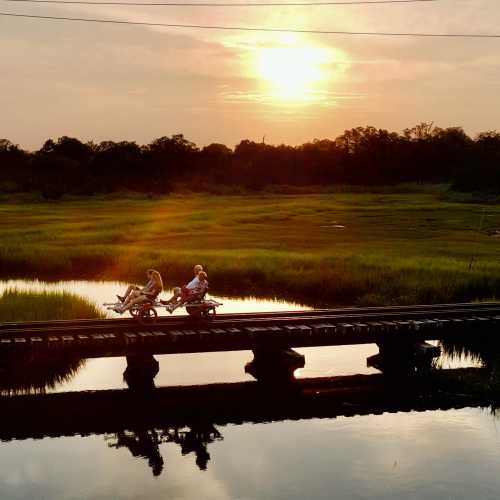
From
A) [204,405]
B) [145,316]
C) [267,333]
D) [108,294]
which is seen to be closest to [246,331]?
[267,333]

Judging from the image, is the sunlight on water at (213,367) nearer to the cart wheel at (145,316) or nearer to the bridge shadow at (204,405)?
the bridge shadow at (204,405)

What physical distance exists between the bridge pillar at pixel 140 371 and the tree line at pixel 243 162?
90510mm

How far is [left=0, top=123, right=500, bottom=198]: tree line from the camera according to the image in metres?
124

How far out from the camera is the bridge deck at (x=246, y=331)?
22.7 metres

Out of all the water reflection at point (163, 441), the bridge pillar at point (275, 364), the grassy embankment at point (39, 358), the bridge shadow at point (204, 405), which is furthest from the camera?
the bridge pillar at point (275, 364)

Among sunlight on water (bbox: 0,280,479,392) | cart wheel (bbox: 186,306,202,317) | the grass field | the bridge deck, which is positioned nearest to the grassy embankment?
sunlight on water (bbox: 0,280,479,392)

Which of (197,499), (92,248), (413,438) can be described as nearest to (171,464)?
(197,499)

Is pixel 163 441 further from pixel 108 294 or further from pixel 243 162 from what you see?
pixel 243 162

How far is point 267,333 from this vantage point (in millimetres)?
24172

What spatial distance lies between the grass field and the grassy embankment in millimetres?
10452

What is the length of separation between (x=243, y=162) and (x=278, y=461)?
132918mm

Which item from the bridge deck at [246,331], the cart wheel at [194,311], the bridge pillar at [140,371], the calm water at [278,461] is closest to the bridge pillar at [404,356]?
the bridge deck at [246,331]

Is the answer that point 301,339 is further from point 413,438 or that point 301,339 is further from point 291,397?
point 413,438

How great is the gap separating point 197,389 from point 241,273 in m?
18.3
